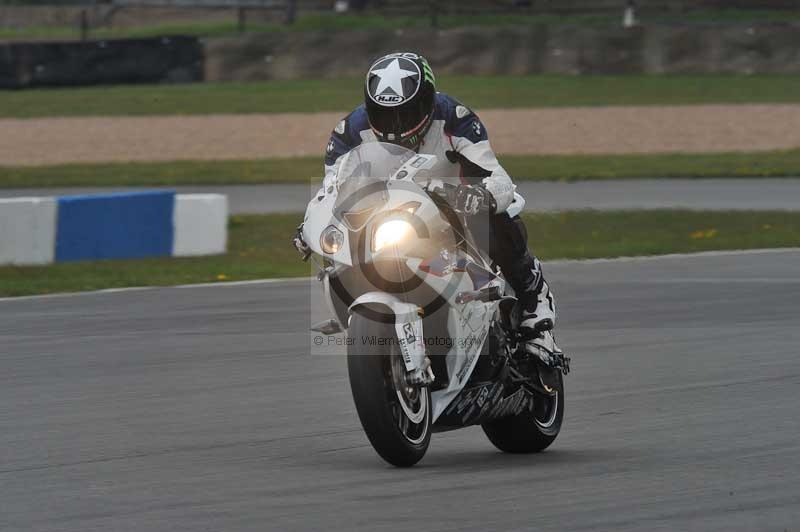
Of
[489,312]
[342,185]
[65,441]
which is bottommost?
[65,441]

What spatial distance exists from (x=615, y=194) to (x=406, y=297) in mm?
13548

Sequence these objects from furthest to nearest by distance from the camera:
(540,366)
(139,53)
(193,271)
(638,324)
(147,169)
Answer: (139,53) → (147,169) → (193,271) → (638,324) → (540,366)

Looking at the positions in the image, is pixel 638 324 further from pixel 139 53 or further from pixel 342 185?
pixel 139 53

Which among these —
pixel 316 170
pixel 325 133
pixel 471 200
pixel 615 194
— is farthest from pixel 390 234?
pixel 325 133

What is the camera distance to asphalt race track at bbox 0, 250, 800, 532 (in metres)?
5.16

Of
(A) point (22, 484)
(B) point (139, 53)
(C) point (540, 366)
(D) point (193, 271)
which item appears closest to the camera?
(A) point (22, 484)

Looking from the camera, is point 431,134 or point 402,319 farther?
point 431,134

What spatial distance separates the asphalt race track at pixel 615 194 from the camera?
17734 millimetres

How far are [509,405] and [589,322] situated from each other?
162 inches

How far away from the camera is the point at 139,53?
3319 cm

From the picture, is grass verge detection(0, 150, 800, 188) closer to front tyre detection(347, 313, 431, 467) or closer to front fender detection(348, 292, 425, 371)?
front tyre detection(347, 313, 431, 467)

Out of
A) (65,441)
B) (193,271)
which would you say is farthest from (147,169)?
(65,441)

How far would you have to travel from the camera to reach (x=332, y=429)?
6.85 metres

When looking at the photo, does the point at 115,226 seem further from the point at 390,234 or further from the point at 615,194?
the point at 390,234
